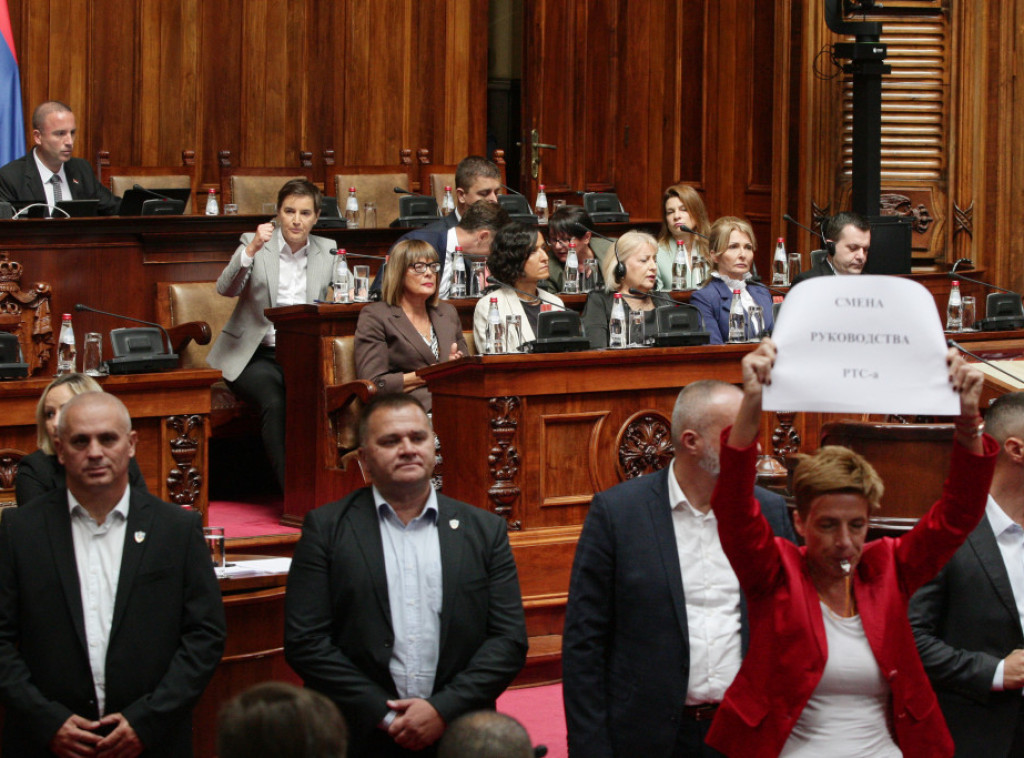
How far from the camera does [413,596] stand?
2.67 m

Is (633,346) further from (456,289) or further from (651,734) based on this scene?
(651,734)

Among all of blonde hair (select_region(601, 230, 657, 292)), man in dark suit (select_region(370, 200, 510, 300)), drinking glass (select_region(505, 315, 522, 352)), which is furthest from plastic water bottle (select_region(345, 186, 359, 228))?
drinking glass (select_region(505, 315, 522, 352))

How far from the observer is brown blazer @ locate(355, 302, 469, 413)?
5.07m

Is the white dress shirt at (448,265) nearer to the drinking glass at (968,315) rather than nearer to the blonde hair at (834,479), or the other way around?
the drinking glass at (968,315)

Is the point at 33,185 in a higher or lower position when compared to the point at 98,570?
higher

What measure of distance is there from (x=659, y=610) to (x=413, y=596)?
0.47 m

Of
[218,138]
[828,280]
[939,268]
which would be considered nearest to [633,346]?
[828,280]

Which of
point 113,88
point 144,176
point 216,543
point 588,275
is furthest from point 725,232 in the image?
point 113,88

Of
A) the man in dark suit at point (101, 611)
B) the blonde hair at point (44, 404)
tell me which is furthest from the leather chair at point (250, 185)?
the man in dark suit at point (101, 611)

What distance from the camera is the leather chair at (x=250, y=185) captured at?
7.54m

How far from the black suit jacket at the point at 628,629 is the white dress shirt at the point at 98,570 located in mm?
876

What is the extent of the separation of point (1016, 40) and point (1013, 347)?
9.95 ft

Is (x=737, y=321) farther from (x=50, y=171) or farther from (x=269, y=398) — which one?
(x=50, y=171)

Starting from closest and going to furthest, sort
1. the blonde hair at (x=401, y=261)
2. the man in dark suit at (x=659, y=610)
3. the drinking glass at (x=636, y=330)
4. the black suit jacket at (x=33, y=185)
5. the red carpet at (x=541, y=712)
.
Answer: the man in dark suit at (x=659, y=610) → the red carpet at (x=541, y=712) → the drinking glass at (x=636, y=330) → the blonde hair at (x=401, y=261) → the black suit jacket at (x=33, y=185)
